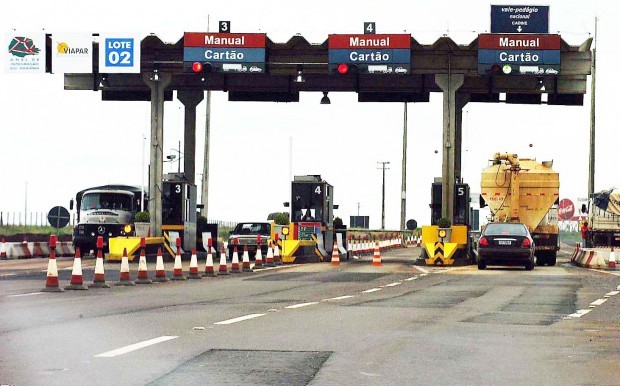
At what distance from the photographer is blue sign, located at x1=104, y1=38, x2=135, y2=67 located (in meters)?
47.9

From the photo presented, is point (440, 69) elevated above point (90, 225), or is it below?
above

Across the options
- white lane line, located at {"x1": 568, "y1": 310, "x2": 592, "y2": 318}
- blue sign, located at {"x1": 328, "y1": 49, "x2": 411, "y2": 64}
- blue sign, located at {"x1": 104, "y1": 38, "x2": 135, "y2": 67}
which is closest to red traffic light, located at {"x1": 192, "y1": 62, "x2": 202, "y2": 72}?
blue sign, located at {"x1": 104, "y1": 38, "x2": 135, "y2": 67}

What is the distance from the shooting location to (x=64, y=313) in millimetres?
16750

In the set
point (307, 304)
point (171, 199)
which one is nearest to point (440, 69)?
point (171, 199)

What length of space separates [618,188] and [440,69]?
16.5m

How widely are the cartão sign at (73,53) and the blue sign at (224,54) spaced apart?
3.57 metres

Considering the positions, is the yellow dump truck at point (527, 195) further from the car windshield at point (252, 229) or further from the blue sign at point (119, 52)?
the blue sign at point (119, 52)

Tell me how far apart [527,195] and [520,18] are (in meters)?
7.65

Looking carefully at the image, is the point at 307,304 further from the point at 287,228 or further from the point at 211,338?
the point at 287,228

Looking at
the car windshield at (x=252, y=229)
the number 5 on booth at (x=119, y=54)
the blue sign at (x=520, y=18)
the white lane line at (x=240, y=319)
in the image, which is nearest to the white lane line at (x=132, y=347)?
the white lane line at (x=240, y=319)

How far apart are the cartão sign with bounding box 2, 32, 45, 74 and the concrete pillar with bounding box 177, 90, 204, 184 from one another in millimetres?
7448

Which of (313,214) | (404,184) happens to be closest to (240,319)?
(313,214)

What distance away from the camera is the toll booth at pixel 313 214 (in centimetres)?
4850

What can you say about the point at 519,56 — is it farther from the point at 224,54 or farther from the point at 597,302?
the point at 597,302
